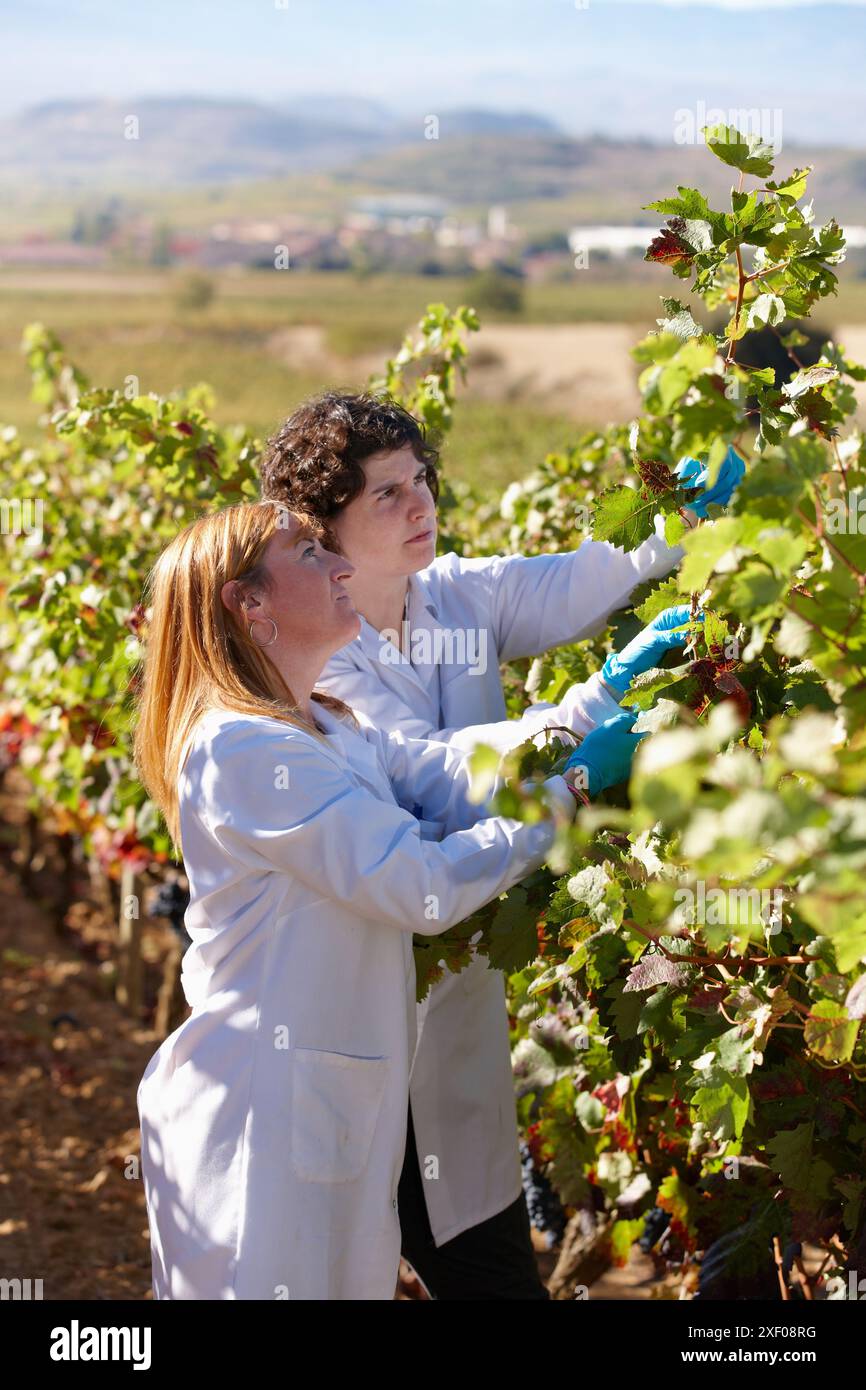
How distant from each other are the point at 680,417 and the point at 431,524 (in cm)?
128

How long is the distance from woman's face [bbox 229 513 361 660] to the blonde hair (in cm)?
2

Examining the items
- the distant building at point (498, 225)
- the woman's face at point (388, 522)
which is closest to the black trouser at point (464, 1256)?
the woman's face at point (388, 522)

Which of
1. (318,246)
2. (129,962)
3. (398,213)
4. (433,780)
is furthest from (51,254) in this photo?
(433,780)

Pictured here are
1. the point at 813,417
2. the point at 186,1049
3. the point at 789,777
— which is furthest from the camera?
the point at 186,1049

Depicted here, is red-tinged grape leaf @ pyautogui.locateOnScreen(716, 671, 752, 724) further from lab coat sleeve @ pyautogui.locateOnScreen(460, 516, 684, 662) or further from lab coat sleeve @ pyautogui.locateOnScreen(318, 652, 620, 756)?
lab coat sleeve @ pyautogui.locateOnScreen(460, 516, 684, 662)

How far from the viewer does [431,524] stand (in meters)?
2.41

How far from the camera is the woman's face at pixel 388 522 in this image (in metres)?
2.40

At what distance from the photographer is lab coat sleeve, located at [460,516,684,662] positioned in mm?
2391

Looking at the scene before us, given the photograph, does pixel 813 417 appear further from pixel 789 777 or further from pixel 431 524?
pixel 431 524

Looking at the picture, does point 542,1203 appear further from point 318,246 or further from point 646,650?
point 318,246

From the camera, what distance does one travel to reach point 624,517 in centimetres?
183

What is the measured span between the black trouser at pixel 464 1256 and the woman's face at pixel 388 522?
0.95 meters

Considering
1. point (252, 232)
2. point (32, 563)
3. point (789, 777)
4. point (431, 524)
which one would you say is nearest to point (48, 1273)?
point (32, 563)

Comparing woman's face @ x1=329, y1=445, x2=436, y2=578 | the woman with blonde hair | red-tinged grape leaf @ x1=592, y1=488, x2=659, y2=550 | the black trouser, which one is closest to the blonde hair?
the woman with blonde hair
